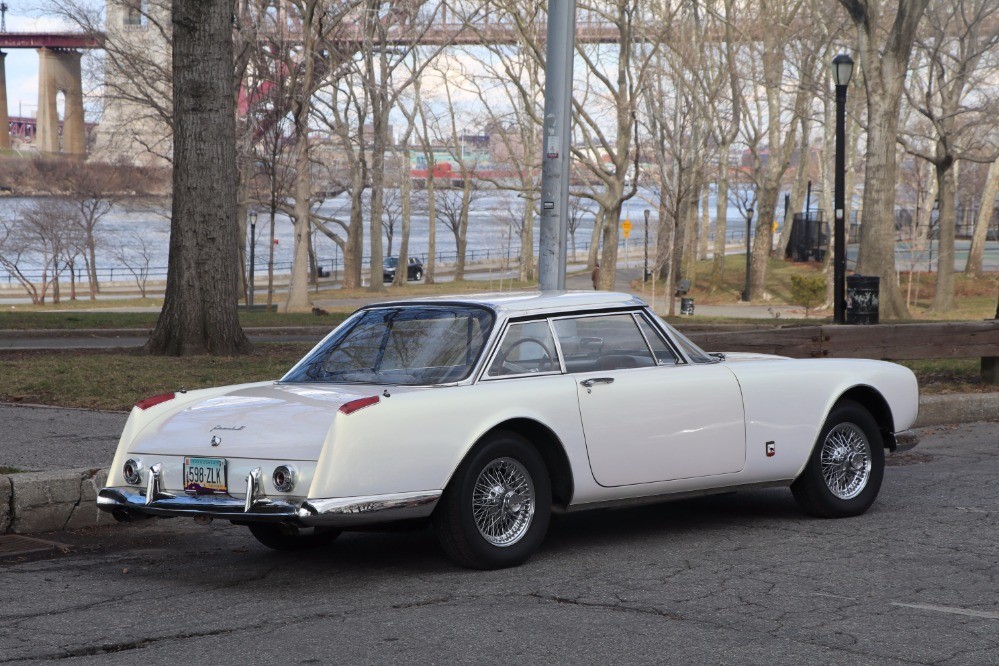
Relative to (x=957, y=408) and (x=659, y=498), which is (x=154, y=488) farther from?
(x=957, y=408)

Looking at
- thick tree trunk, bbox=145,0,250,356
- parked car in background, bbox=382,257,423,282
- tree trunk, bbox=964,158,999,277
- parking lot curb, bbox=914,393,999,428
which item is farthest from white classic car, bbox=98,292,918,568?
parked car in background, bbox=382,257,423,282

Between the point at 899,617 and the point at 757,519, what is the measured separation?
2400mm

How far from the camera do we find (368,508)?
5387mm

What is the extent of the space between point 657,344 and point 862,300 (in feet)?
42.1

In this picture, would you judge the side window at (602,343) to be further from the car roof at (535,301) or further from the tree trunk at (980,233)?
the tree trunk at (980,233)

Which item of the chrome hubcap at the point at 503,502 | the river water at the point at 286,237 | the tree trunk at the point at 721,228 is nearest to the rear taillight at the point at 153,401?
the chrome hubcap at the point at 503,502

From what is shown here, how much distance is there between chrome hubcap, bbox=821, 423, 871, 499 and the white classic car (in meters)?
0.01

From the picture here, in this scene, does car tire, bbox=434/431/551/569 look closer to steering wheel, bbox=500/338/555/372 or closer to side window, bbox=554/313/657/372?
steering wheel, bbox=500/338/555/372

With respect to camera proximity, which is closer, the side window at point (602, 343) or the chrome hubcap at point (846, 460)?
the side window at point (602, 343)

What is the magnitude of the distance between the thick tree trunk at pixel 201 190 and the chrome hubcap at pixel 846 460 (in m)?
9.50

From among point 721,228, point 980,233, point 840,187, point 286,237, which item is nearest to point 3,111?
point 286,237

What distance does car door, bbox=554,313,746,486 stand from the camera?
6.32 m

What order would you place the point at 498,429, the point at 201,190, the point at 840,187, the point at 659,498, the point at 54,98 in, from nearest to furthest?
the point at 498,429, the point at 659,498, the point at 201,190, the point at 840,187, the point at 54,98

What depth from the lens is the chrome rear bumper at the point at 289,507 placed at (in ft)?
17.3
